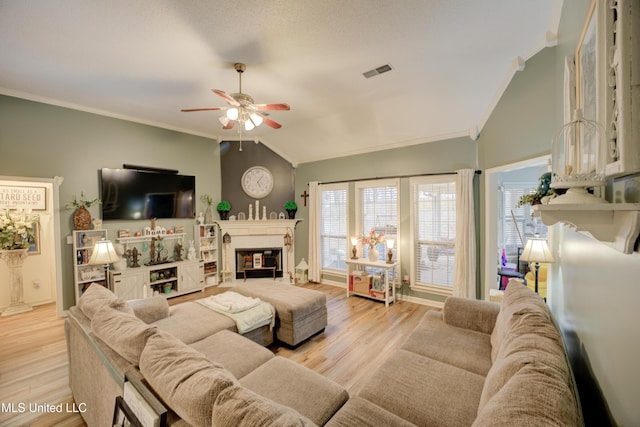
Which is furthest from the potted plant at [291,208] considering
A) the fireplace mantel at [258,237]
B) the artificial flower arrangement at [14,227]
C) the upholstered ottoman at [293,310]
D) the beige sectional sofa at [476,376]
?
the artificial flower arrangement at [14,227]

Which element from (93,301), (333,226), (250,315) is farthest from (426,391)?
(333,226)

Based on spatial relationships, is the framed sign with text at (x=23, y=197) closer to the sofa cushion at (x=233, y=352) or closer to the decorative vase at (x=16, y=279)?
the decorative vase at (x=16, y=279)

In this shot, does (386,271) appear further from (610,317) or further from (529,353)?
(610,317)

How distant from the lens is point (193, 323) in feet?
8.56

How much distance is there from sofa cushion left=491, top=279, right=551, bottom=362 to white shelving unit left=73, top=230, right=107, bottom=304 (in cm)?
520

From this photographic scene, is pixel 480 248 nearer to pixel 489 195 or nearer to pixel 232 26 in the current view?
pixel 489 195

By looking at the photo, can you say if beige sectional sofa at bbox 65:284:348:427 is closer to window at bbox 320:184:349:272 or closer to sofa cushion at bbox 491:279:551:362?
sofa cushion at bbox 491:279:551:362

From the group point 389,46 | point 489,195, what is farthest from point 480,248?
point 389,46

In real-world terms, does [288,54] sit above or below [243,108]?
above

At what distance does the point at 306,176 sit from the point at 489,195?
142 inches

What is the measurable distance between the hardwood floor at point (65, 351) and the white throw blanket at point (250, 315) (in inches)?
16.8

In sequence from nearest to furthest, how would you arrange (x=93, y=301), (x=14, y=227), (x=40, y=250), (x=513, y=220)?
(x=93, y=301) → (x=14, y=227) → (x=40, y=250) → (x=513, y=220)

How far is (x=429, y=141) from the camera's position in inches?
171

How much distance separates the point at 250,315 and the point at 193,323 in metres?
0.55
